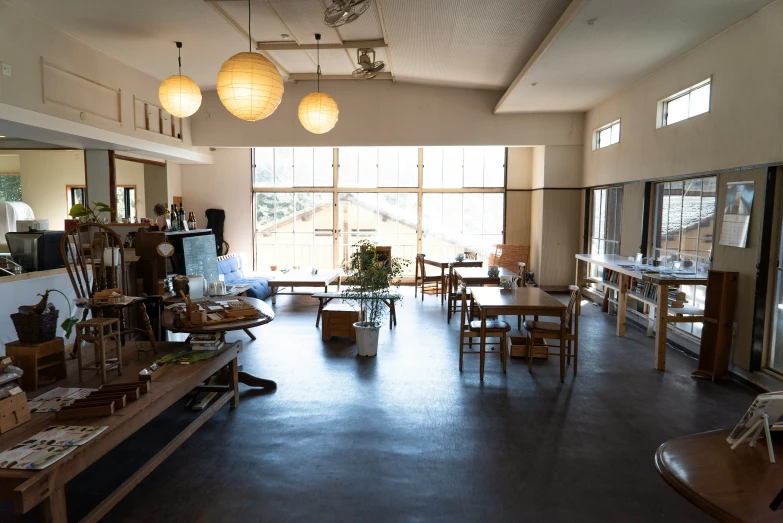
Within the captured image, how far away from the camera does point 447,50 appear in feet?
22.2

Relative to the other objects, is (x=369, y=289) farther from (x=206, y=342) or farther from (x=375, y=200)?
(x=375, y=200)

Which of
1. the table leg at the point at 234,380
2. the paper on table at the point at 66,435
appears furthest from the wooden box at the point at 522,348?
the paper on table at the point at 66,435

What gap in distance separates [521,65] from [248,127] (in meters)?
4.99

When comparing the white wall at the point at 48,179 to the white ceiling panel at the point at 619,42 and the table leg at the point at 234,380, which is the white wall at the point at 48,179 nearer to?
the table leg at the point at 234,380

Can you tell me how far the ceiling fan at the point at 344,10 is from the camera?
4.07 meters

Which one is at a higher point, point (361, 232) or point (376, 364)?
point (361, 232)

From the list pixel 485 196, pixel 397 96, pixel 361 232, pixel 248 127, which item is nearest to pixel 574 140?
pixel 485 196

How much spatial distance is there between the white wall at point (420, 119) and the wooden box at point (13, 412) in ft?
24.1

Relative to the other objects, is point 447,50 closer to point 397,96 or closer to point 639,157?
point 397,96

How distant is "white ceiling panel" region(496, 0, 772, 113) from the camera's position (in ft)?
14.0

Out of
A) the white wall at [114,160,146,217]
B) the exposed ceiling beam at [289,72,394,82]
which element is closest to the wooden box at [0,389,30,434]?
the exposed ceiling beam at [289,72,394,82]

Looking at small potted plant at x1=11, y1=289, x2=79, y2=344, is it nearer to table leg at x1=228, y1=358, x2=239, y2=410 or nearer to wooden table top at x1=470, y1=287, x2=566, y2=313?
table leg at x1=228, y1=358, x2=239, y2=410

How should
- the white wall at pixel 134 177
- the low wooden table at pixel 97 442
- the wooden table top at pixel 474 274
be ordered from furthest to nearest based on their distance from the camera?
the white wall at pixel 134 177
the wooden table top at pixel 474 274
the low wooden table at pixel 97 442

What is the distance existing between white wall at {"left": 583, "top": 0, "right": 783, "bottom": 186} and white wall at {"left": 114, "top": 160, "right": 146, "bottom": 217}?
929cm
